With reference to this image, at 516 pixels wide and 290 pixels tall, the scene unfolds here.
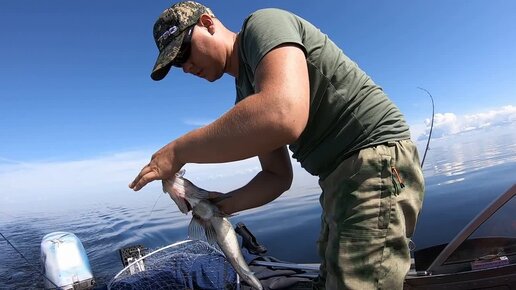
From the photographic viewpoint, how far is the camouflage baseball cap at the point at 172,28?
187cm

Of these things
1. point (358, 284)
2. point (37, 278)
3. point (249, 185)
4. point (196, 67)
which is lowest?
point (37, 278)

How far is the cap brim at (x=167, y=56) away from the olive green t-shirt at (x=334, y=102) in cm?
34

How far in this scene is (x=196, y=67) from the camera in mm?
2035

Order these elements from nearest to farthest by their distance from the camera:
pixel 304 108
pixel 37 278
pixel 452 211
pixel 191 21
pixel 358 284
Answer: pixel 304 108, pixel 358 284, pixel 191 21, pixel 37 278, pixel 452 211

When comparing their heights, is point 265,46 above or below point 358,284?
above

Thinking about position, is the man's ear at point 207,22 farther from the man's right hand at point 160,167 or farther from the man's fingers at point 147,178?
the man's fingers at point 147,178

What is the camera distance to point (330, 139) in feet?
5.80

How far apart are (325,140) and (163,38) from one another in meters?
1.08

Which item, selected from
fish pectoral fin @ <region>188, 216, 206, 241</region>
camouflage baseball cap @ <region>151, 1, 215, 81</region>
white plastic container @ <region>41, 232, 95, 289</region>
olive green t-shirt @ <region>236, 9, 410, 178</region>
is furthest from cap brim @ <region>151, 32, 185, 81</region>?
white plastic container @ <region>41, 232, 95, 289</region>

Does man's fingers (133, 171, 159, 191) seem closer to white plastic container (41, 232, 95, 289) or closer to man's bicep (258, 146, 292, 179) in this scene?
man's bicep (258, 146, 292, 179)

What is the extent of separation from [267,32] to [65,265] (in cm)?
581

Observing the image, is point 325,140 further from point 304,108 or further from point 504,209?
point 504,209

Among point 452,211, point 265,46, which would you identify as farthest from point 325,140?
point 452,211

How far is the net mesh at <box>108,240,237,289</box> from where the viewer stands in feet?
12.2
